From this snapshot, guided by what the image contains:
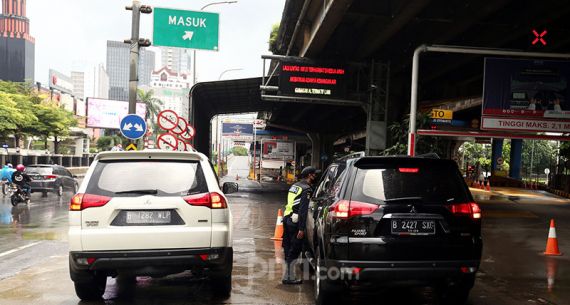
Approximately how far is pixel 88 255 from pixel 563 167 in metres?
33.6

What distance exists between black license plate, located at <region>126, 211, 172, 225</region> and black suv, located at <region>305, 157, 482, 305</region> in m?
1.70

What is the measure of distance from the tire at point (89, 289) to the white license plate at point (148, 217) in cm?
96

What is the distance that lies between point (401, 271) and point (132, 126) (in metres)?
10.3

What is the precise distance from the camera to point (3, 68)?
12000 cm

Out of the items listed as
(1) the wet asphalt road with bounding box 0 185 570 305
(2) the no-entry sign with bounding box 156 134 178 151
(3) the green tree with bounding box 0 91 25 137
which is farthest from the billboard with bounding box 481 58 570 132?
(3) the green tree with bounding box 0 91 25 137

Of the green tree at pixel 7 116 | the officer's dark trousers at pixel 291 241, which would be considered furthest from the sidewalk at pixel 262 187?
the officer's dark trousers at pixel 291 241

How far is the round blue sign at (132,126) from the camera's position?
1357cm

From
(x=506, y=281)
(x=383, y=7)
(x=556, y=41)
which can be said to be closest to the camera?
(x=506, y=281)

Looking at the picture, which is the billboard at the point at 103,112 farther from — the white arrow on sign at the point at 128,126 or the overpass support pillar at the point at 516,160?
the white arrow on sign at the point at 128,126

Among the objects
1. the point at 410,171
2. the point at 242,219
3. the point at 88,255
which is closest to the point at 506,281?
the point at 410,171

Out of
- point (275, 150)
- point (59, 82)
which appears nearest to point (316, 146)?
point (275, 150)

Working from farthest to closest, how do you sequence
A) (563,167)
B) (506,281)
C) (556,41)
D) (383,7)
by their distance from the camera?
(563,167), (556,41), (383,7), (506,281)

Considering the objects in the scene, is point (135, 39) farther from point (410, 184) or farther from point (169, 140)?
point (410, 184)

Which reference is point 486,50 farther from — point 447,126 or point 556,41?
point 447,126
